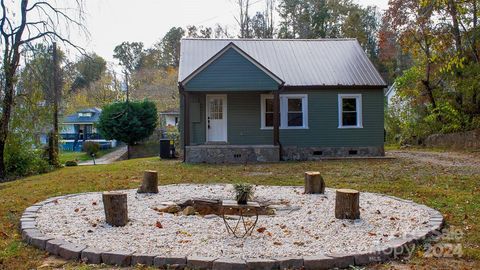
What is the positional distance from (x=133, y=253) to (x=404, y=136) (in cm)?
2614

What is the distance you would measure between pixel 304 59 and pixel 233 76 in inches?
192

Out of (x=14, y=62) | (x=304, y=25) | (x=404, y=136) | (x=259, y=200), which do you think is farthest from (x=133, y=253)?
(x=304, y=25)

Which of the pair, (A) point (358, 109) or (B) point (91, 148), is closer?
(A) point (358, 109)

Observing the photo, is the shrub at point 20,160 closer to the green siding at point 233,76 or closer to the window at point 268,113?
the green siding at point 233,76

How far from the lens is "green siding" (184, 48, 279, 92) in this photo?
57.1ft

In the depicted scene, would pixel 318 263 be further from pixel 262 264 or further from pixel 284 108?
pixel 284 108

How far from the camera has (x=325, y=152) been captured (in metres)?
19.2

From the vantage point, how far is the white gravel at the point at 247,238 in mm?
4992

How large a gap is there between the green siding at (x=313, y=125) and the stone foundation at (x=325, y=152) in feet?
0.58

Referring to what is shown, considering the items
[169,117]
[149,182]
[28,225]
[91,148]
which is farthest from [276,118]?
[169,117]

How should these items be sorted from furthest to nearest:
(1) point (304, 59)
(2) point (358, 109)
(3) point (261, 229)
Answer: (1) point (304, 59)
(2) point (358, 109)
(3) point (261, 229)

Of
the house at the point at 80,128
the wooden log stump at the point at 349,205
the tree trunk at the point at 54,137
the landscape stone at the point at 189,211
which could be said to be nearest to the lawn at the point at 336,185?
the wooden log stump at the point at 349,205

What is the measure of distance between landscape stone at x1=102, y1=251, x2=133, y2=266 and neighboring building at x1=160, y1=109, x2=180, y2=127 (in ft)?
121

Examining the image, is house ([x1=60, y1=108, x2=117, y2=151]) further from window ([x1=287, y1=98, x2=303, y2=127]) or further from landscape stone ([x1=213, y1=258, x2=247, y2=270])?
landscape stone ([x1=213, y1=258, x2=247, y2=270])
